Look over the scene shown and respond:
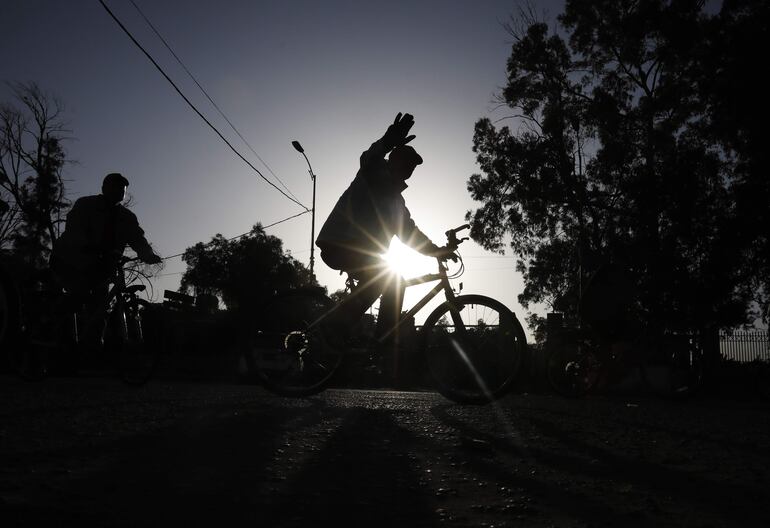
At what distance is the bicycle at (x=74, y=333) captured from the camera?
6484 millimetres

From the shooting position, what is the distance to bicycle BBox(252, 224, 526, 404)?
5.35 metres

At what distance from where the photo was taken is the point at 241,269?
236 feet

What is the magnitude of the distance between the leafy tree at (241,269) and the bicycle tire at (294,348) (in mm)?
63581

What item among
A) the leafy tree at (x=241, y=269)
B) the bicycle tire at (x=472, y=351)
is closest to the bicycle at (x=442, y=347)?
the bicycle tire at (x=472, y=351)

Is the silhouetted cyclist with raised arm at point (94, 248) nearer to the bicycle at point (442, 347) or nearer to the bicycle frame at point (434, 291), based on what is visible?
the bicycle at point (442, 347)

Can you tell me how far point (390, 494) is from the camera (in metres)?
2.20

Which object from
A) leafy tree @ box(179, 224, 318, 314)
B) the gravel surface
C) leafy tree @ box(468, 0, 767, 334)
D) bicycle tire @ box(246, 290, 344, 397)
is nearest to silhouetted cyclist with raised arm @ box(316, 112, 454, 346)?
bicycle tire @ box(246, 290, 344, 397)

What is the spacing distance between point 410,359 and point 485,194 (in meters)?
26.5

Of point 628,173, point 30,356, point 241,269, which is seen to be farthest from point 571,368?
point 241,269

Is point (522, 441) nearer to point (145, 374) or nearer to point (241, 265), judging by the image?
point (145, 374)

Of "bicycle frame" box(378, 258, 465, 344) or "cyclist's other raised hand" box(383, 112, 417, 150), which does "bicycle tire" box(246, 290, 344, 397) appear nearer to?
"bicycle frame" box(378, 258, 465, 344)

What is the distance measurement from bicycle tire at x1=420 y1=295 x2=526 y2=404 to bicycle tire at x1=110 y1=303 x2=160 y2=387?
3143mm

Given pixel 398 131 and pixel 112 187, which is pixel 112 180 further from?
pixel 398 131

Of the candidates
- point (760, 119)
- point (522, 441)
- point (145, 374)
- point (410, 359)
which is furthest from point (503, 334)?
point (760, 119)
